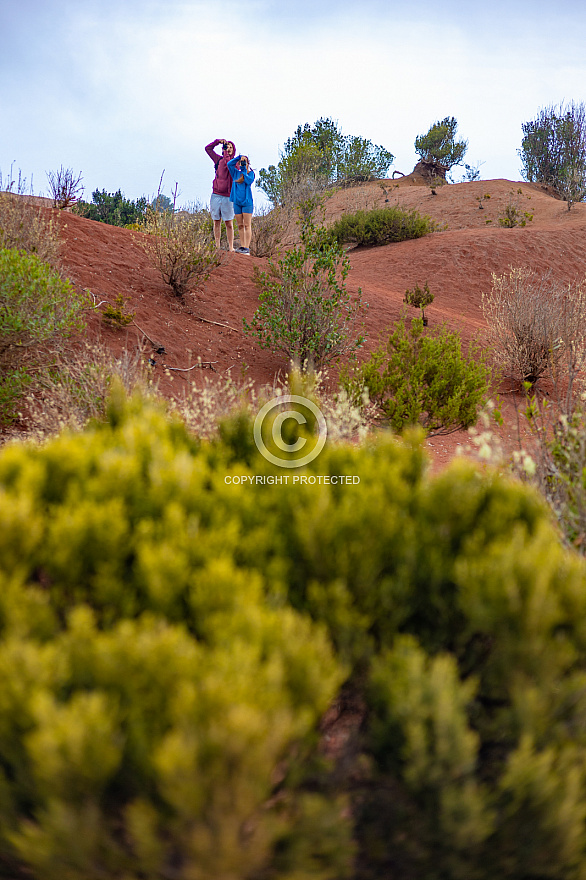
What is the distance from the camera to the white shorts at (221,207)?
10.3 meters

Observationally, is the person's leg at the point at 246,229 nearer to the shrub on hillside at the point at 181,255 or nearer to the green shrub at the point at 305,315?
the shrub on hillside at the point at 181,255

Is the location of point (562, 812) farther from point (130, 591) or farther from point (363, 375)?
point (363, 375)

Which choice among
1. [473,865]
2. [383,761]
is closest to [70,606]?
[383,761]

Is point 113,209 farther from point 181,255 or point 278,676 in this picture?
point 278,676

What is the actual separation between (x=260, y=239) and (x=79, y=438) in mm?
11973

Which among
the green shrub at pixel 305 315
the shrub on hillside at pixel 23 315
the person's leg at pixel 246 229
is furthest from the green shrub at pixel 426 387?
the person's leg at pixel 246 229

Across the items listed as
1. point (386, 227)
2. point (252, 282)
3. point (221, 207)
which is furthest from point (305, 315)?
point (386, 227)

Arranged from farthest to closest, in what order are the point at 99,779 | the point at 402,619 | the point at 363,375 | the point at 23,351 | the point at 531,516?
the point at 363,375 → the point at 23,351 → the point at 531,516 → the point at 402,619 → the point at 99,779

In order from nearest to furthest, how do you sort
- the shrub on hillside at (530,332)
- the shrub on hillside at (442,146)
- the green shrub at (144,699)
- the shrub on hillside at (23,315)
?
the green shrub at (144,699) → the shrub on hillside at (23,315) → the shrub on hillside at (530,332) → the shrub on hillside at (442,146)

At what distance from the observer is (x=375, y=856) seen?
4.14 feet

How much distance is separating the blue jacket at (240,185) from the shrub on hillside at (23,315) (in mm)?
5391

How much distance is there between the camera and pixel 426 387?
624 cm

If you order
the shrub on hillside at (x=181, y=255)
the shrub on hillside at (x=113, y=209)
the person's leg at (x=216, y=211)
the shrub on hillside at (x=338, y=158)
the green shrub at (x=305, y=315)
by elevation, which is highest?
the shrub on hillside at (x=338, y=158)

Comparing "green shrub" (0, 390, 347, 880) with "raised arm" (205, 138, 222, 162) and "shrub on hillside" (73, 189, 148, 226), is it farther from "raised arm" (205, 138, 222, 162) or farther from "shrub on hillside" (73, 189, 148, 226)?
"shrub on hillside" (73, 189, 148, 226)
